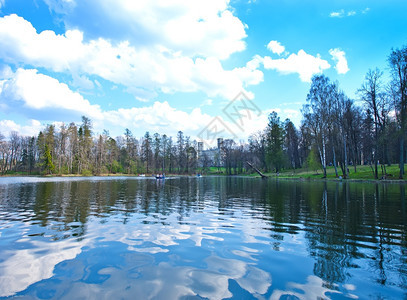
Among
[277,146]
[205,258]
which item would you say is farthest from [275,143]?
[205,258]

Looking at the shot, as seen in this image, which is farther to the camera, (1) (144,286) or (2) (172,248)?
(2) (172,248)

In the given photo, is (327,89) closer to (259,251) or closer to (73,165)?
(259,251)

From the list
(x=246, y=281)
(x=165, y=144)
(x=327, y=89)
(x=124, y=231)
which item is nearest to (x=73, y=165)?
(x=165, y=144)

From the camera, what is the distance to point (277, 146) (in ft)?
252

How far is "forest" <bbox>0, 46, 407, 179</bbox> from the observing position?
36.4 metres

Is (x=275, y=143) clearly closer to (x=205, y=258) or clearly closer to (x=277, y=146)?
(x=277, y=146)

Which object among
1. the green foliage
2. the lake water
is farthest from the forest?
the lake water

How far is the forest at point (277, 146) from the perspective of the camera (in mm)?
36438

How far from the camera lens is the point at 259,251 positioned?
21.7ft

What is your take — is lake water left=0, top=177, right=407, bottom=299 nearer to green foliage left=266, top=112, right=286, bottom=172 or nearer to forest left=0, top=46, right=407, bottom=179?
forest left=0, top=46, right=407, bottom=179

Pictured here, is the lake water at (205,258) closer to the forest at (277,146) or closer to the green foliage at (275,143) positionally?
the forest at (277,146)

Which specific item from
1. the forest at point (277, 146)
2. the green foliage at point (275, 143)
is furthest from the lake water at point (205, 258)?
the green foliage at point (275, 143)

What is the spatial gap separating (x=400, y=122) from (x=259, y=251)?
35.4 metres

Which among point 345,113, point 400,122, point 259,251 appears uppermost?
point 345,113
